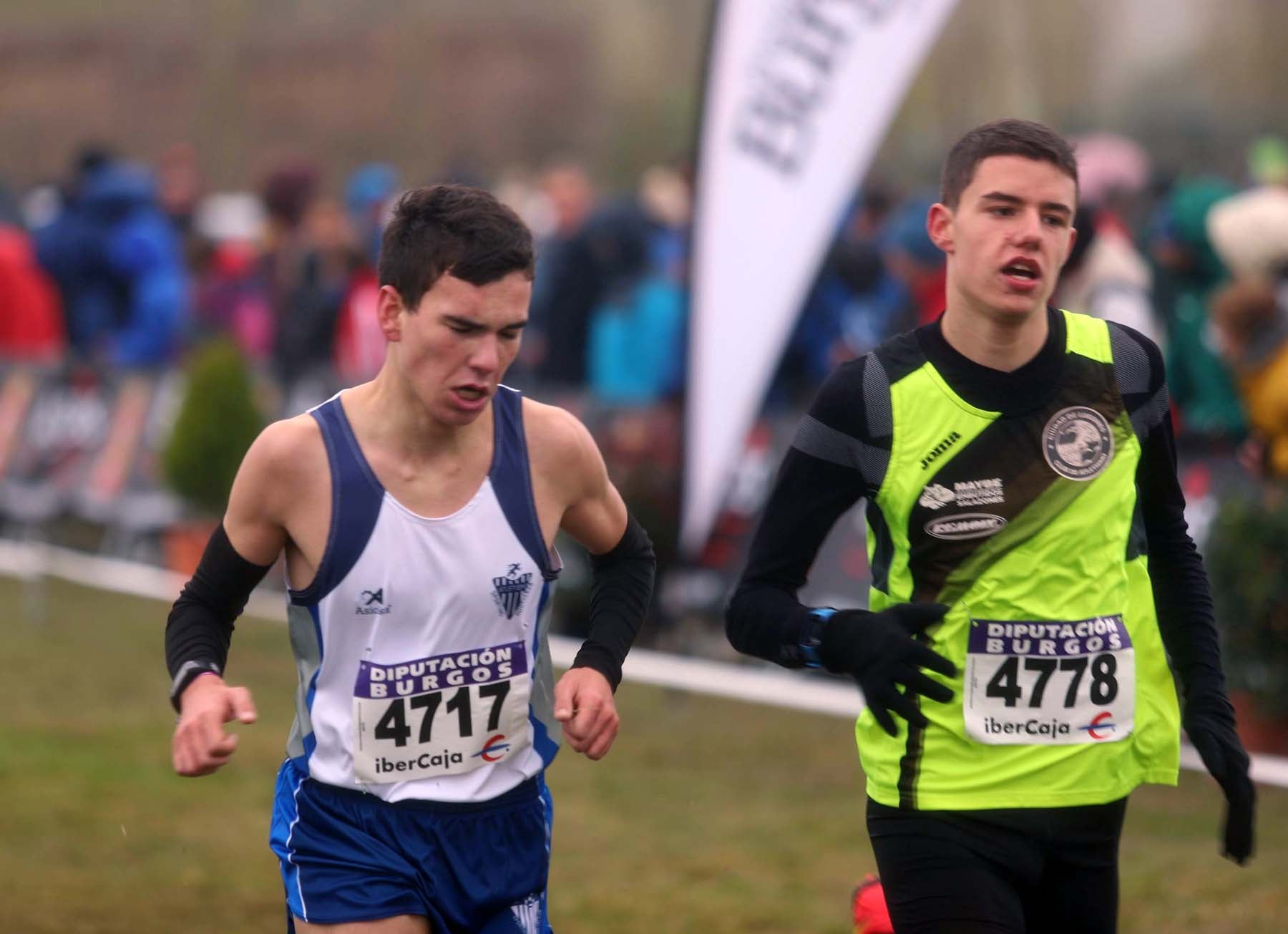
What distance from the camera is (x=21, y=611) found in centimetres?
1303

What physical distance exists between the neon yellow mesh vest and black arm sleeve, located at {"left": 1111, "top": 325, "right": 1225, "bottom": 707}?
0.09 m

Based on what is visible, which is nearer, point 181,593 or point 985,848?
point 985,848

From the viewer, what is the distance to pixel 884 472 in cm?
390

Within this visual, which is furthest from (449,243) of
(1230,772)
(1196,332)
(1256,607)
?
(1196,332)

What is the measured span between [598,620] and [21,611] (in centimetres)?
968

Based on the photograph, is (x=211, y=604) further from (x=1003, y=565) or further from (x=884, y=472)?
(x=1003, y=565)

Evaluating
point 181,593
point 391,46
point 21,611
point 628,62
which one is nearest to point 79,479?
point 21,611

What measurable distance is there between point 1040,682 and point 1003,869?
364mm

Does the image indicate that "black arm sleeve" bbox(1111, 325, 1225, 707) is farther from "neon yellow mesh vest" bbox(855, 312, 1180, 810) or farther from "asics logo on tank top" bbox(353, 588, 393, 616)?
"asics logo on tank top" bbox(353, 588, 393, 616)

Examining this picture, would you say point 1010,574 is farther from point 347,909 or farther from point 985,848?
point 347,909

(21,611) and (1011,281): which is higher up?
(1011,281)

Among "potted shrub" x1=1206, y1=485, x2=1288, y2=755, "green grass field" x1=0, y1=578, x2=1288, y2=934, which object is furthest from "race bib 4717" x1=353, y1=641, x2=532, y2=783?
"potted shrub" x1=1206, y1=485, x2=1288, y2=755

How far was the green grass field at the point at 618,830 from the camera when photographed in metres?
6.55

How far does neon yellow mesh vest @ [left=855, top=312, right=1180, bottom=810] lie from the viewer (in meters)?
3.87
